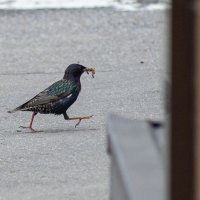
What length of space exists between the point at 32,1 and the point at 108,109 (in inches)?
243

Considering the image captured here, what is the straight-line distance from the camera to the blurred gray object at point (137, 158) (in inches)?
101

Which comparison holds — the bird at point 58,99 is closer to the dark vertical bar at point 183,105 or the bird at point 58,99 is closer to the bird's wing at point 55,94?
the bird's wing at point 55,94

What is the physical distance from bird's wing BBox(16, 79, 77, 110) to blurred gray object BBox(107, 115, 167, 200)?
4.08m

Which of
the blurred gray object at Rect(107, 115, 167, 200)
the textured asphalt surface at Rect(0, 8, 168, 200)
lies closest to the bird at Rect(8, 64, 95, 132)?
the textured asphalt surface at Rect(0, 8, 168, 200)

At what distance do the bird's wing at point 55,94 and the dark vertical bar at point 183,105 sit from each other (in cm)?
572

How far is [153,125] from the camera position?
11.2 feet

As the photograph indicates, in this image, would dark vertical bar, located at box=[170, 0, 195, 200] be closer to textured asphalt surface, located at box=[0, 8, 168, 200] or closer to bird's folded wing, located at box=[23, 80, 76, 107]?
textured asphalt surface, located at box=[0, 8, 168, 200]

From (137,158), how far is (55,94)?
4.83 metres

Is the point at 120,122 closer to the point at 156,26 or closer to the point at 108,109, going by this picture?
the point at 108,109

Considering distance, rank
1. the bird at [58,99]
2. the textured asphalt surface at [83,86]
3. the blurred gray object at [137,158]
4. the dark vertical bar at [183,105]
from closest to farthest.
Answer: the dark vertical bar at [183,105], the blurred gray object at [137,158], the textured asphalt surface at [83,86], the bird at [58,99]

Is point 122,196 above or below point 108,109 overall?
above

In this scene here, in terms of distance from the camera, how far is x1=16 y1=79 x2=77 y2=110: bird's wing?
25.1 feet

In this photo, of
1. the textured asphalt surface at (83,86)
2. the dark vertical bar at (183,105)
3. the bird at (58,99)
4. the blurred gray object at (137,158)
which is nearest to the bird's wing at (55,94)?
the bird at (58,99)

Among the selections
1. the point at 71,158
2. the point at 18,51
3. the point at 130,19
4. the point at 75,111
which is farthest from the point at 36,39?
the point at 71,158
